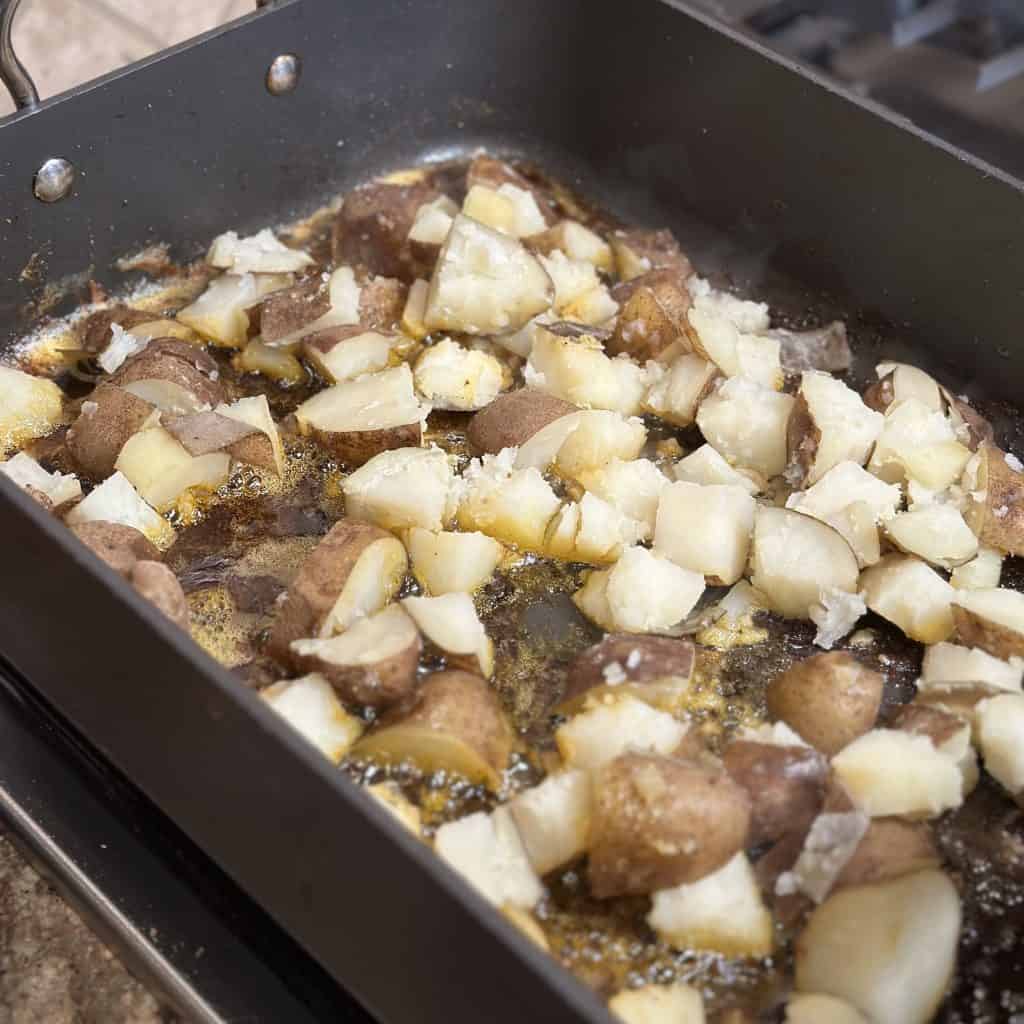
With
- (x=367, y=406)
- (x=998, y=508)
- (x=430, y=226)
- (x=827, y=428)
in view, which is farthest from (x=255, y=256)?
(x=998, y=508)

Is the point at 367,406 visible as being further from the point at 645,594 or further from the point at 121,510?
the point at 645,594

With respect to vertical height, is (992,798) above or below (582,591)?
below

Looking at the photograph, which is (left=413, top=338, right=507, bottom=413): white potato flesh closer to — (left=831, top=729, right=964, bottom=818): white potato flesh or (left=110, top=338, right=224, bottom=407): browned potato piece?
(left=110, top=338, right=224, bottom=407): browned potato piece

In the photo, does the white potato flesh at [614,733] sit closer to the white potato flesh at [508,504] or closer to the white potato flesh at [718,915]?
the white potato flesh at [718,915]

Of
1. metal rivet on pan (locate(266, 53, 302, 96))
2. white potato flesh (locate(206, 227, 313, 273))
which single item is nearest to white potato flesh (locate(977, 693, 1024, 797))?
white potato flesh (locate(206, 227, 313, 273))

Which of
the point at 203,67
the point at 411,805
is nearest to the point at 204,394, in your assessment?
the point at 203,67

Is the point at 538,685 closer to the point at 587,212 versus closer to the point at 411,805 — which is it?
the point at 411,805

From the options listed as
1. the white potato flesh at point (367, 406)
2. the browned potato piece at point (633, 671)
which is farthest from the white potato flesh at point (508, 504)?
the browned potato piece at point (633, 671)
